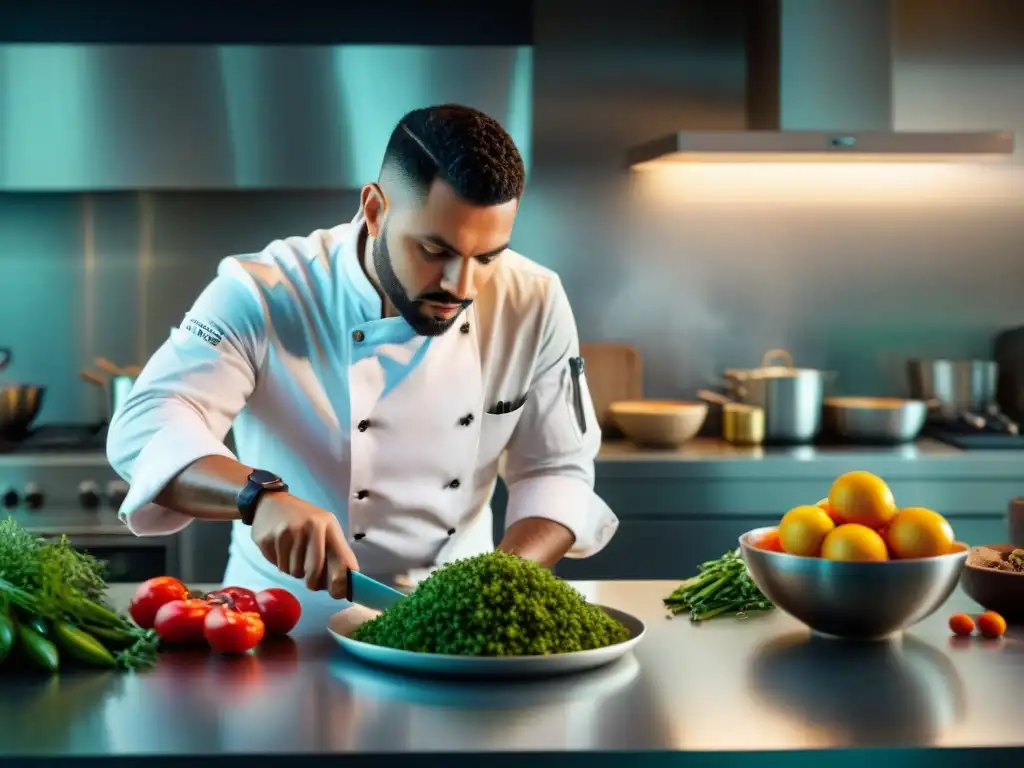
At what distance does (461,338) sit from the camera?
90.1 inches

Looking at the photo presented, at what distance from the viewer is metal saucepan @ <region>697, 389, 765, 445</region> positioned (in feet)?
12.7

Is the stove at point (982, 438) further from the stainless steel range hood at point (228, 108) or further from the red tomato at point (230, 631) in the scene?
the red tomato at point (230, 631)

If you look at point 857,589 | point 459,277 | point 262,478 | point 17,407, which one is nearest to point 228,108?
point 17,407

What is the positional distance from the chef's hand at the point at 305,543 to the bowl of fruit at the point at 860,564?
55 cm

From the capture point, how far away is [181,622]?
1.74 meters

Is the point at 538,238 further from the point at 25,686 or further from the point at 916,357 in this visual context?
the point at 25,686

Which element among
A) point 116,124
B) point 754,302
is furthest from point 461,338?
point 754,302

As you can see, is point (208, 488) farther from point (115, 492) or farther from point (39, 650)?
point (115, 492)

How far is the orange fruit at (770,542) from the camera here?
6.02 ft

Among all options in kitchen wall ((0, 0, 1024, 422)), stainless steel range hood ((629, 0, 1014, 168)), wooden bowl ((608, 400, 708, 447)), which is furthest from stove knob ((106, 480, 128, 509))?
stainless steel range hood ((629, 0, 1014, 168))

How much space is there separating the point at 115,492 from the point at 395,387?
1.59 meters

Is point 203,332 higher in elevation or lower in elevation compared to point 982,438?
higher

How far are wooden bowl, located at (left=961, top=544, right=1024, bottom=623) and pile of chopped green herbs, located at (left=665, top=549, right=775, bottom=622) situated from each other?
29cm

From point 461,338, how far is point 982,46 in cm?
270
